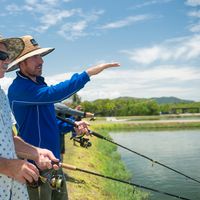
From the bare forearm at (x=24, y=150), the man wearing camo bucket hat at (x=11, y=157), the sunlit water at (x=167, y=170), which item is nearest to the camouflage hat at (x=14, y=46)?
the man wearing camo bucket hat at (x=11, y=157)

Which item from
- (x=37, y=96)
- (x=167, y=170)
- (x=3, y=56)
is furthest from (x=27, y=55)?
(x=167, y=170)


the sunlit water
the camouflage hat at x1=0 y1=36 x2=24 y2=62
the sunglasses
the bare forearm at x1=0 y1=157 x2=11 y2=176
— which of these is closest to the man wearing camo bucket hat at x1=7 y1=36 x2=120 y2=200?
the camouflage hat at x1=0 y1=36 x2=24 y2=62

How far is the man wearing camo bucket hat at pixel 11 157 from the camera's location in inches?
100

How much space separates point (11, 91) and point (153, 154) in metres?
21.5

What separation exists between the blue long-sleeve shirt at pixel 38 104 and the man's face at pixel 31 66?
72 millimetres

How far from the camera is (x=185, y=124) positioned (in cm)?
5256

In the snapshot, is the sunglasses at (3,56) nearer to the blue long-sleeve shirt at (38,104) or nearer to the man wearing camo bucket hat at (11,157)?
the man wearing camo bucket hat at (11,157)

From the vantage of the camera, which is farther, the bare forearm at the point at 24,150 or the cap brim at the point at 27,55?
the cap brim at the point at 27,55

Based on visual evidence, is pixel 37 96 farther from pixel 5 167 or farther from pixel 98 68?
A: pixel 5 167

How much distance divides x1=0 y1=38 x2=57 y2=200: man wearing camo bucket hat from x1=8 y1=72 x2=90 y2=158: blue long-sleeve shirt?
782 mm

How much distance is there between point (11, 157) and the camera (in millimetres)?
2910

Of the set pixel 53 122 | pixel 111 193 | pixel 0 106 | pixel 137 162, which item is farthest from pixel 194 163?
pixel 0 106

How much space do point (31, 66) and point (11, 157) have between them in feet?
5.48

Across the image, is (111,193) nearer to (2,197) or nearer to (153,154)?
(2,197)
